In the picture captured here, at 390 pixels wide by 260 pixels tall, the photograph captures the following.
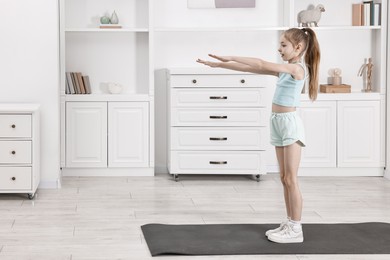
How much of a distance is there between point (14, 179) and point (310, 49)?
239 centimetres

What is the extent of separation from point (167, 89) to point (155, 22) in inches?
23.6

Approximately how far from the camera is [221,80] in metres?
6.60

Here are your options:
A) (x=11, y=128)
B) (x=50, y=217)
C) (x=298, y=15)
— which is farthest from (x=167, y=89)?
(x=50, y=217)

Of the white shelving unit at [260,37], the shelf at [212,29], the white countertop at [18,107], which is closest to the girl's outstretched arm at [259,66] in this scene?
the white countertop at [18,107]

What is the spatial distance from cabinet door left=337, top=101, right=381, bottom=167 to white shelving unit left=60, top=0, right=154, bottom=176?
5.35ft

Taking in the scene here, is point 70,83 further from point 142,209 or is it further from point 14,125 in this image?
point 142,209

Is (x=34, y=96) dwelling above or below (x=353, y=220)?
above

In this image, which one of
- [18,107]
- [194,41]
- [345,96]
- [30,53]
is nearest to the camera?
[18,107]

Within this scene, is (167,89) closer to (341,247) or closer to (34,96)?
(34,96)

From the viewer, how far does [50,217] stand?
16.9 feet

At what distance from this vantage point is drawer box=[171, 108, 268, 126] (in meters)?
6.64

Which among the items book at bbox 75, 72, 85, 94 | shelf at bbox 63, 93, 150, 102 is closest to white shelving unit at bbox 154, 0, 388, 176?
shelf at bbox 63, 93, 150, 102

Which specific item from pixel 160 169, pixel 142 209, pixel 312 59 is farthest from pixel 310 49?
pixel 160 169

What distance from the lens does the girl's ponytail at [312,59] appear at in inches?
174
